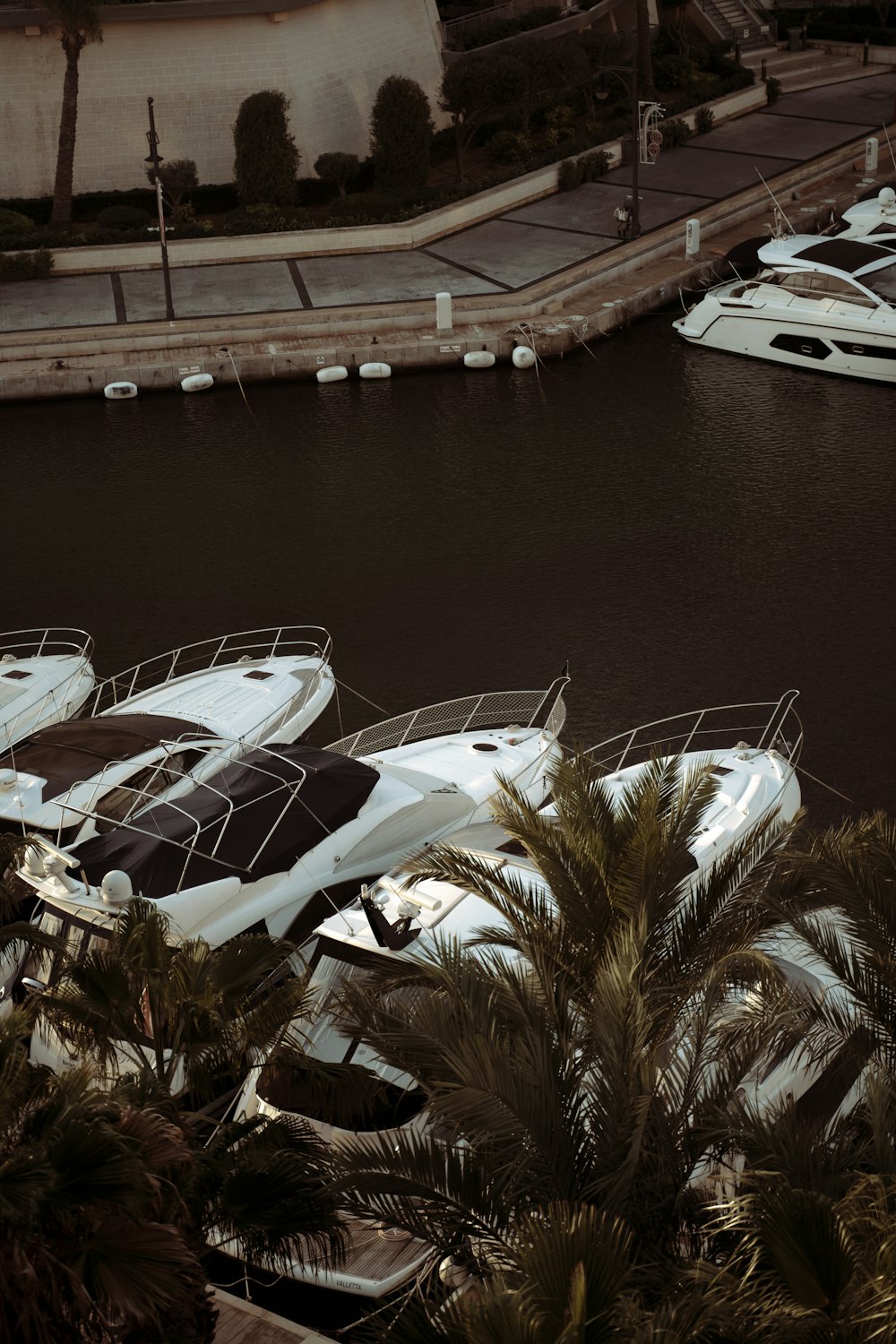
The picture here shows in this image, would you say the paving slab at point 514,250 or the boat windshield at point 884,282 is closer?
the boat windshield at point 884,282

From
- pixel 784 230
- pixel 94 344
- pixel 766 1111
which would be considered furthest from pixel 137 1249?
pixel 784 230

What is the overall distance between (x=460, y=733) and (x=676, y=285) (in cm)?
1895

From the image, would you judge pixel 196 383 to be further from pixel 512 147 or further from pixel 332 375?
pixel 512 147

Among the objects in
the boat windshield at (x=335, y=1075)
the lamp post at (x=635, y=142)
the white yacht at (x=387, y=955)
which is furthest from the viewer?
the lamp post at (x=635, y=142)

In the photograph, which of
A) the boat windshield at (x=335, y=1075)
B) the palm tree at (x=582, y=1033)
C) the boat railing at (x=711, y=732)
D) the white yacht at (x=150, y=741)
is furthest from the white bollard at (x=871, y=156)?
the boat windshield at (x=335, y=1075)

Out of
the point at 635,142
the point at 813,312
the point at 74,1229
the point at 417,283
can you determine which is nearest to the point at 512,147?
the point at 635,142

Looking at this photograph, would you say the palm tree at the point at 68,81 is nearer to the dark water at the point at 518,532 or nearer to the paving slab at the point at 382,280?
the paving slab at the point at 382,280

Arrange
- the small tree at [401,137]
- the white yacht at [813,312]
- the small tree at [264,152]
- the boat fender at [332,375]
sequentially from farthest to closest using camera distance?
the small tree at [401,137] < the small tree at [264,152] < the boat fender at [332,375] < the white yacht at [813,312]

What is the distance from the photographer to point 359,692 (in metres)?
19.0

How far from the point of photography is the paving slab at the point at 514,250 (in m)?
32.7

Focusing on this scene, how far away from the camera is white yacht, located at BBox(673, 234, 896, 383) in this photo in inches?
1111

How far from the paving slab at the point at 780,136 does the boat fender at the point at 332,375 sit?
1575 centimetres

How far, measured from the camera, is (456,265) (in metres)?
33.3

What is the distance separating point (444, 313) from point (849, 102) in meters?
19.9
